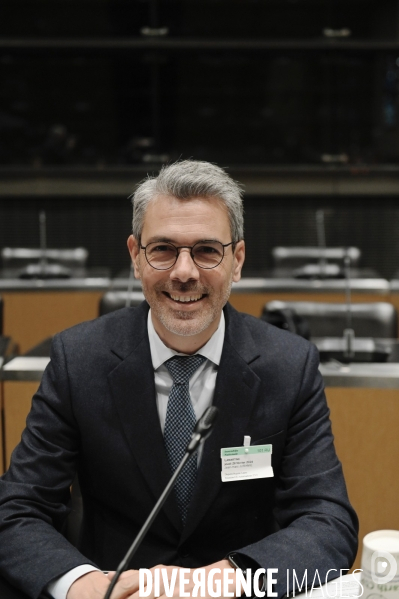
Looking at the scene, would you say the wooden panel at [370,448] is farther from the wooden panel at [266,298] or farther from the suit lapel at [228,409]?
the wooden panel at [266,298]

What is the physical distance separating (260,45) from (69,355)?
15.9ft

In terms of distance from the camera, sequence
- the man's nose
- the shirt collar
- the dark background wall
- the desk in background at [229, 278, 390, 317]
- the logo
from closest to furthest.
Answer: the logo
the man's nose
the shirt collar
the desk in background at [229, 278, 390, 317]
the dark background wall

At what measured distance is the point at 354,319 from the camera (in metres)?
2.99

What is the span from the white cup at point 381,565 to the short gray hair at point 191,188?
0.74 metres

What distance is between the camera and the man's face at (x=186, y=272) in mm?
1452

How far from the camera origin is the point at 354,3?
585 cm

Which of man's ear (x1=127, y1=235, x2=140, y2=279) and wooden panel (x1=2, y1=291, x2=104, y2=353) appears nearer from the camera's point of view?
man's ear (x1=127, y1=235, x2=140, y2=279)

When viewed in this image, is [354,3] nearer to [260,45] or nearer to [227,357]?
[260,45]

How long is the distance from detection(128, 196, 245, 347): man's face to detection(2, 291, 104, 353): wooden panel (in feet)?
9.00

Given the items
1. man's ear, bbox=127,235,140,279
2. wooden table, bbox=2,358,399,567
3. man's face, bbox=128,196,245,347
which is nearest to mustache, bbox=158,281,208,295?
man's face, bbox=128,196,245,347

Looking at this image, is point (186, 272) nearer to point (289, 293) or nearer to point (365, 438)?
point (365, 438)

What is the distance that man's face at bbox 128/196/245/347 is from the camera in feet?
4.76

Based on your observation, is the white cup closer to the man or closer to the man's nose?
the man

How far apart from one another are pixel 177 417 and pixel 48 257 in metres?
3.73
